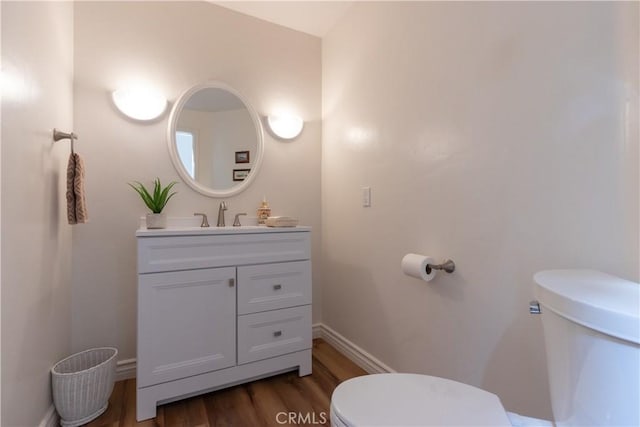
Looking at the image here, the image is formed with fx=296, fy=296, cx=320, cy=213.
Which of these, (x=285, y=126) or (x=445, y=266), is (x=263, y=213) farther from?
(x=445, y=266)

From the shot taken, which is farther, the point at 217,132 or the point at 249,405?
the point at 217,132

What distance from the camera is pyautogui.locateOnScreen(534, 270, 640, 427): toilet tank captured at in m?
0.50

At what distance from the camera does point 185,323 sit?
4.66 feet

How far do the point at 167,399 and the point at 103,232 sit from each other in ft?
3.09

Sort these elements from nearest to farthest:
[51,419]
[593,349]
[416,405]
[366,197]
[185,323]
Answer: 1. [593,349]
2. [416,405]
3. [51,419]
4. [185,323]
5. [366,197]

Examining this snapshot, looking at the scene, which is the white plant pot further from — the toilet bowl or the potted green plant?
the toilet bowl

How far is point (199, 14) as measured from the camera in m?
1.90

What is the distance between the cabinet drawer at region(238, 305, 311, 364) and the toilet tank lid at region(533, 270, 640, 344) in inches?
49.8

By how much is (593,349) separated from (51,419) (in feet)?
6.21

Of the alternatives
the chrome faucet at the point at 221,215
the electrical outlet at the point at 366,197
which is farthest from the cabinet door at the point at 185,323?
the electrical outlet at the point at 366,197

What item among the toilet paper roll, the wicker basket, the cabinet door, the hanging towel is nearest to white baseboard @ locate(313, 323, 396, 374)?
the toilet paper roll

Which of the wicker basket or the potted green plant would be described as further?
the potted green plant

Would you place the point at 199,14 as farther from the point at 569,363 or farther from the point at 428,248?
the point at 569,363


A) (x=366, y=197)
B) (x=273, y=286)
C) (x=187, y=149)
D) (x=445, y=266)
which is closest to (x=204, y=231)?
(x=273, y=286)
